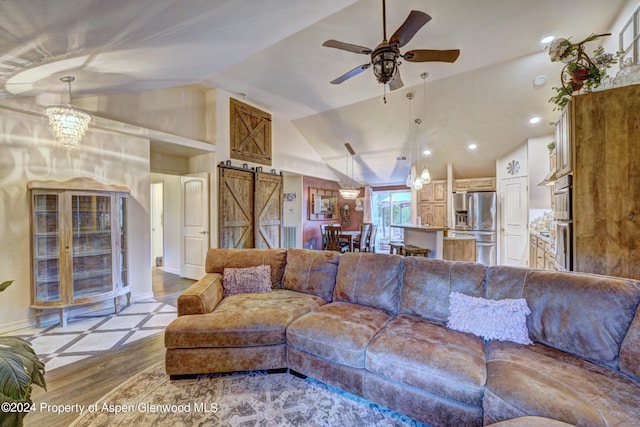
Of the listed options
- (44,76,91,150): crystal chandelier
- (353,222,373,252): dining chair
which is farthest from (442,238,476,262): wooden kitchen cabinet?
(44,76,91,150): crystal chandelier

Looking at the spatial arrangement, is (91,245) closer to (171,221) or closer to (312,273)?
(171,221)

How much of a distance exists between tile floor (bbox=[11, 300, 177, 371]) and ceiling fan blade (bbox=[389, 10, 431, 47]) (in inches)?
152

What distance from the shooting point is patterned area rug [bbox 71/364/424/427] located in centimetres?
169

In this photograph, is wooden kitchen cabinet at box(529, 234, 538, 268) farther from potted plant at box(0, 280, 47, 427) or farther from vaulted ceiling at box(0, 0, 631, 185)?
potted plant at box(0, 280, 47, 427)

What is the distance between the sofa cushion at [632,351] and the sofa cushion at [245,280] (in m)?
2.60

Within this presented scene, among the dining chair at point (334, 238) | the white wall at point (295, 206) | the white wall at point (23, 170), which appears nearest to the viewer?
the white wall at point (23, 170)

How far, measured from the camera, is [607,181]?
2.01 m

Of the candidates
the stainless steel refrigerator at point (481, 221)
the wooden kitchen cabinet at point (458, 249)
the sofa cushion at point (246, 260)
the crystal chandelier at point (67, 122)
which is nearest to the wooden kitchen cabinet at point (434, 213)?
the stainless steel refrigerator at point (481, 221)

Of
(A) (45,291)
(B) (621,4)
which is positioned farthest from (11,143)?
(B) (621,4)

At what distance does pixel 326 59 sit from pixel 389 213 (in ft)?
20.4

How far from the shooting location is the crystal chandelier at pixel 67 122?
8.85ft

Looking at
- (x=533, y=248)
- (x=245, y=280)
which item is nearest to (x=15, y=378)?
(x=245, y=280)

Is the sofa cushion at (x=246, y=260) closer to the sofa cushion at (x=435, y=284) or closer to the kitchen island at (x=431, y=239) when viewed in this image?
the sofa cushion at (x=435, y=284)

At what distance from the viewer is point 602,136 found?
2029 mm
